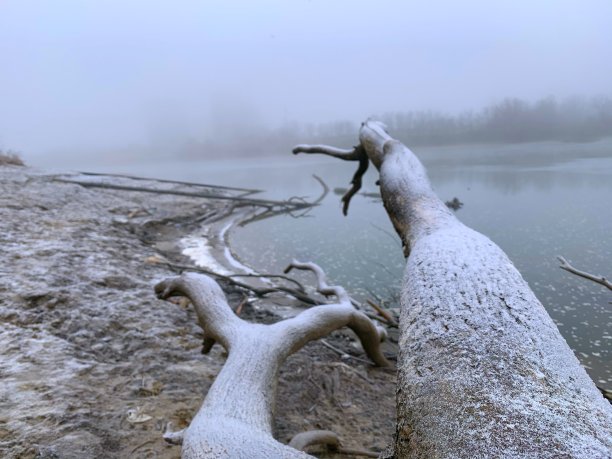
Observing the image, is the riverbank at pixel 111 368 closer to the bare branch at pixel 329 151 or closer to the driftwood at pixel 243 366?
the driftwood at pixel 243 366

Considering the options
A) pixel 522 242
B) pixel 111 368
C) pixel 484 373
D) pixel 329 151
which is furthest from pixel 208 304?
pixel 522 242

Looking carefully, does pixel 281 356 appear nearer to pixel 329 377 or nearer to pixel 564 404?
pixel 329 377

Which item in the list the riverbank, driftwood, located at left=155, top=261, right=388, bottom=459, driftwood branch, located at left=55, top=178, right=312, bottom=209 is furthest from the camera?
driftwood branch, located at left=55, top=178, right=312, bottom=209

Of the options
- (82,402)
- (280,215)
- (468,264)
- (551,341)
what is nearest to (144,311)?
(82,402)

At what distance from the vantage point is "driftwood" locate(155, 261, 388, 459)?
89 cm

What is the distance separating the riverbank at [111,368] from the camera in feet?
4.26

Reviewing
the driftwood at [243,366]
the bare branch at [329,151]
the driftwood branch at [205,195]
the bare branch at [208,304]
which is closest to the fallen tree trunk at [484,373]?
the driftwood at [243,366]

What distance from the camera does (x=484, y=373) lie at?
618mm

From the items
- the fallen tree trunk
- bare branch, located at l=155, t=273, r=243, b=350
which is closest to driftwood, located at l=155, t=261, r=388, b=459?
bare branch, located at l=155, t=273, r=243, b=350

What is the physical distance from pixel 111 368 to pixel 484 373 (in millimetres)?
1609

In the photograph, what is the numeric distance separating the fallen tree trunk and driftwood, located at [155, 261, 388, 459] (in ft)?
1.17

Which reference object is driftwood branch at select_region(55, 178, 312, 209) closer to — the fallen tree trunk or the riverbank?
the riverbank

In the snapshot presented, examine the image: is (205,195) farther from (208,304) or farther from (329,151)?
(208,304)

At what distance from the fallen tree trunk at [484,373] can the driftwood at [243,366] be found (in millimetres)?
356
